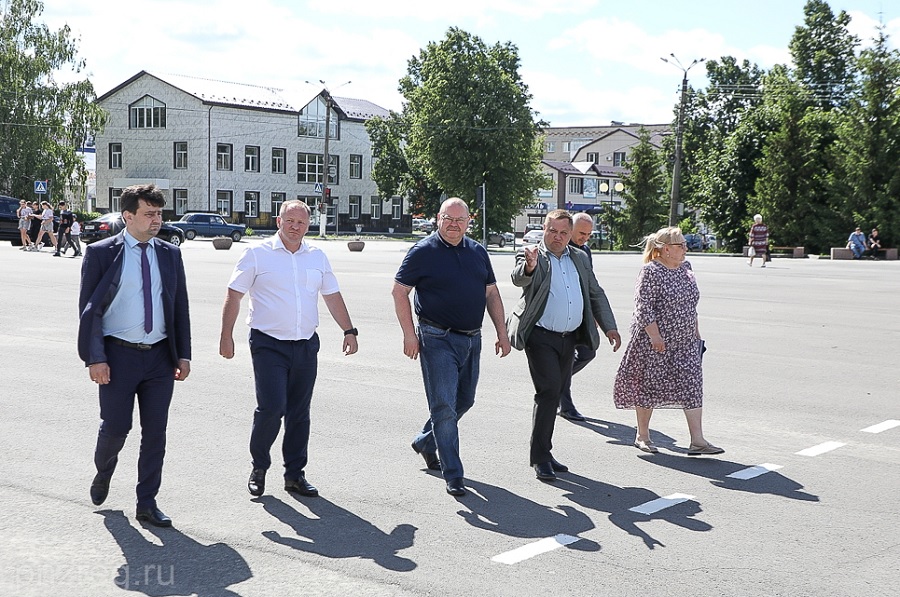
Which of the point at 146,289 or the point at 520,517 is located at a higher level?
the point at 146,289

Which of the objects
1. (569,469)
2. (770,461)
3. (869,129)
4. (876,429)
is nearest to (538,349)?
(569,469)

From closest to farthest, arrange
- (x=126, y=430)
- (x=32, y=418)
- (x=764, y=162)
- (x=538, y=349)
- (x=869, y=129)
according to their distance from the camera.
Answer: (x=126, y=430), (x=538, y=349), (x=32, y=418), (x=869, y=129), (x=764, y=162)

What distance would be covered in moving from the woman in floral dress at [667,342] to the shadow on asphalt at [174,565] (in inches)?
140

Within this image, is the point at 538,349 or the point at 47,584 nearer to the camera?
the point at 47,584

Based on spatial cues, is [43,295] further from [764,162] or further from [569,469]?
[764,162]

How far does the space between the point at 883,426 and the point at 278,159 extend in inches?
2928

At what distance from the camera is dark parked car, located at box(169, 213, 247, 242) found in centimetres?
5934

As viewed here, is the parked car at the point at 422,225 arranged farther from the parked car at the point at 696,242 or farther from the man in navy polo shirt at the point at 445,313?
the man in navy polo shirt at the point at 445,313

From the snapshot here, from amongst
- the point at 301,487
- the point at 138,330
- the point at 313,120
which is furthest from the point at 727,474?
the point at 313,120

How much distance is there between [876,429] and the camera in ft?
27.7

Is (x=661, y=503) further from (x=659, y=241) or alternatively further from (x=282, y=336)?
(x=282, y=336)

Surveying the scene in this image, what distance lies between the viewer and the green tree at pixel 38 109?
182 feet

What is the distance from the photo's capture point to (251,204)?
3091 inches

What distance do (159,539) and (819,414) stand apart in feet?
19.5
